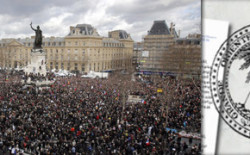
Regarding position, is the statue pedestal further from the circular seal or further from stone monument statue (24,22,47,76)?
the circular seal

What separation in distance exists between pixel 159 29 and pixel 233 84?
6079 centimetres

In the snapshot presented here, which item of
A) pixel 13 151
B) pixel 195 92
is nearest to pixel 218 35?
pixel 13 151

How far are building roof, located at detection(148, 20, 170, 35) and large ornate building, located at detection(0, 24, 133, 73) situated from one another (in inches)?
710

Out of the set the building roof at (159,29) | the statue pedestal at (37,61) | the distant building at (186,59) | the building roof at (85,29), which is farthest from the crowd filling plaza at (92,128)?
the building roof at (85,29)

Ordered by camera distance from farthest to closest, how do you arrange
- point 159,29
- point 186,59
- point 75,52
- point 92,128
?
point 75,52 → point 159,29 → point 186,59 → point 92,128

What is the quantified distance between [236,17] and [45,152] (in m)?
11.8

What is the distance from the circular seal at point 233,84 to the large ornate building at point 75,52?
63565 millimetres

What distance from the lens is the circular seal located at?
352cm

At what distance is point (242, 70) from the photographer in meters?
3.60

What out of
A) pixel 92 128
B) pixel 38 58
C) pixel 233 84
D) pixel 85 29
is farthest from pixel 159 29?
pixel 233 84

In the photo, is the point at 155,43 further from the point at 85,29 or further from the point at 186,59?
the point at 85,29

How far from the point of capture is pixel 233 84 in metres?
3.60

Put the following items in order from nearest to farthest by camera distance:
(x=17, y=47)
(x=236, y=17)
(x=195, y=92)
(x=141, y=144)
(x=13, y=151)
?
(x=236, y=17) < (x=13, y=151) < (x=141, y=144) < (x=195, y=92) < (x=17, y=47)

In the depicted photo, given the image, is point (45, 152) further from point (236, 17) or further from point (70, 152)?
point (236, 17)
